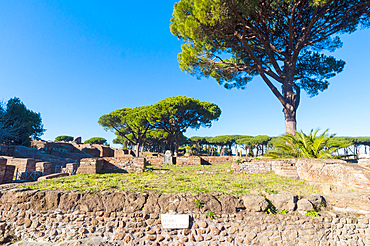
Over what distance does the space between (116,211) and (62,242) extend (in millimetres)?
1058

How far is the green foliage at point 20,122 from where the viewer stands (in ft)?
75.2

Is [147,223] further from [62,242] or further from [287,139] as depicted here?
[287,139]

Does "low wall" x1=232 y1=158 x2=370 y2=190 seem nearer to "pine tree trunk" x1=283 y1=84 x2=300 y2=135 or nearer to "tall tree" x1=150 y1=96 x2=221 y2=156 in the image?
"pine tree trunk" x1=283 y1=84 x2=300 y2=135

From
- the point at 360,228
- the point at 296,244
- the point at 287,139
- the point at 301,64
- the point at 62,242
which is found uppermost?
the point at 301,64

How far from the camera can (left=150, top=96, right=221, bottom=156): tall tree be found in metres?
25.3

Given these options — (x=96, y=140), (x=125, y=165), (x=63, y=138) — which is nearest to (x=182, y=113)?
(x=125, y=165)

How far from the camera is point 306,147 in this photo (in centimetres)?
838

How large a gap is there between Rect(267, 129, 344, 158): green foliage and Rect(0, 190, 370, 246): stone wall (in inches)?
190

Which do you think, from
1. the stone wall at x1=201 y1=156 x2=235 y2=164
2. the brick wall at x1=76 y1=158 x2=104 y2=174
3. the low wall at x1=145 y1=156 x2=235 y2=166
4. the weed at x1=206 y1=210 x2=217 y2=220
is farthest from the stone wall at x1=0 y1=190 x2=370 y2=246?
the stone wall at x1=201 y1=156 x2=235 y2=164

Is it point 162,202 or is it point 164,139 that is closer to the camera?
point 162,202

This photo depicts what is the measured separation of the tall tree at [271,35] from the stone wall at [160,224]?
29.5ft

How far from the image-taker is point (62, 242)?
360 cm

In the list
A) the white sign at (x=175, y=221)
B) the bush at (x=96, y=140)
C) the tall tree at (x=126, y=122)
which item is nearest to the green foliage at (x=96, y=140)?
the bush at (x=96, y=140)

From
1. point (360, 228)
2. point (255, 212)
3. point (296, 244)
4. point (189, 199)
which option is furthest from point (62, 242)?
point (360, 228)
